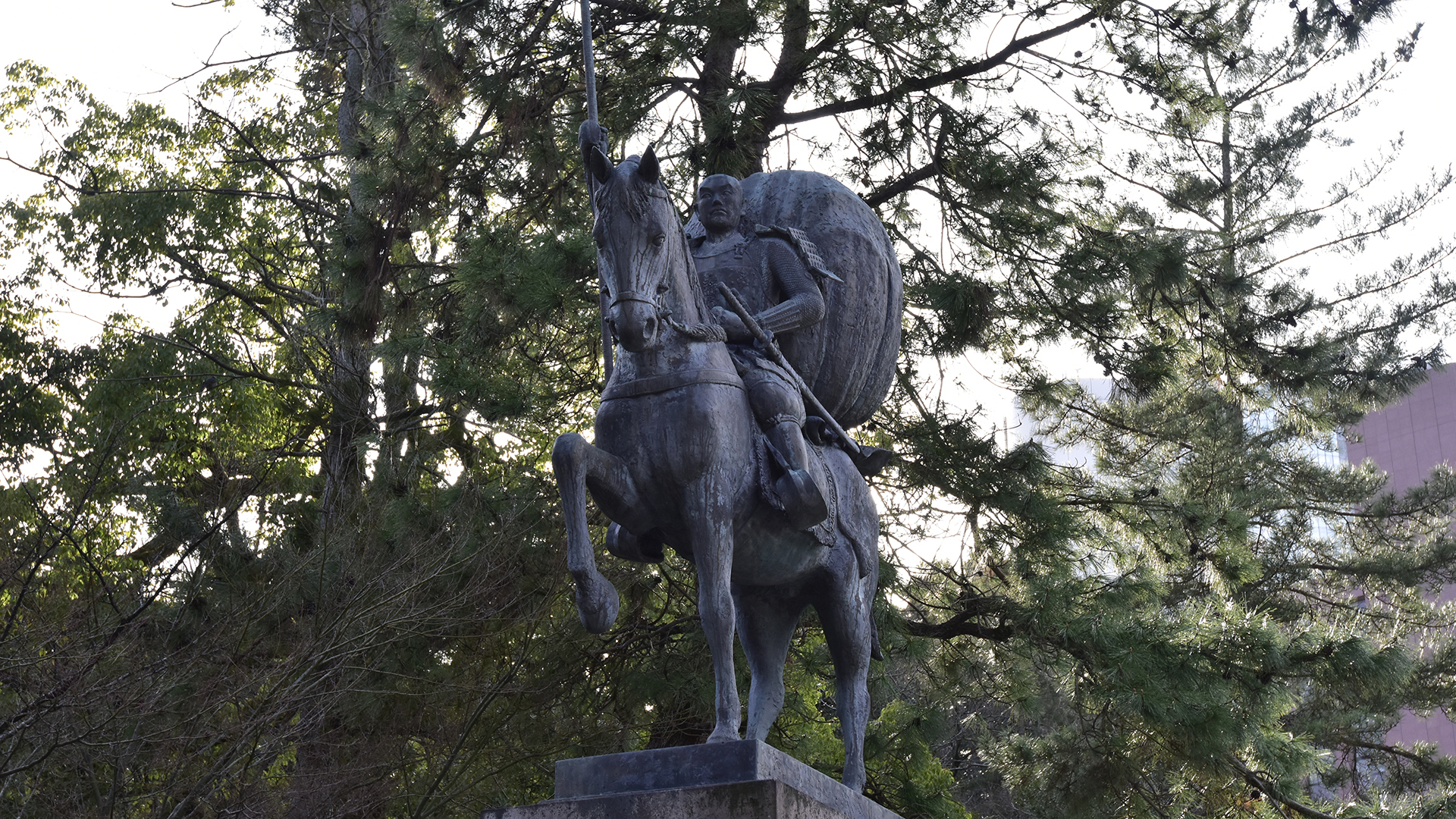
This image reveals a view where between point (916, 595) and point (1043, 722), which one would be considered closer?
point (916, 595)

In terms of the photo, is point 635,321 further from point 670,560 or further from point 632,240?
point 670,560

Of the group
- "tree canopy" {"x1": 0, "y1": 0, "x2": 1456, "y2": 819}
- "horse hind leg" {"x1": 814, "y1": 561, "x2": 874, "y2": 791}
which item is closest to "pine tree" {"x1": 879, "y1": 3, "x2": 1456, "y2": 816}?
"tree canopy" {"x1": 0, "y1": 0, "x2": 1456, "y2": 819}

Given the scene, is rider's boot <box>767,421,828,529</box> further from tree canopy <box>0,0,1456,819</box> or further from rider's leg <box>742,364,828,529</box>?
tree canopy <box>0,0,1456,819</box>

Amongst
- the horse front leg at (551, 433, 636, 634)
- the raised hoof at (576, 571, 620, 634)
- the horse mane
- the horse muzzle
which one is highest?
the horse mane

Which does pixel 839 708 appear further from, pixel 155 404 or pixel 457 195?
pixel 155 404

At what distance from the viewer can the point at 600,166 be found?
3.95 metres

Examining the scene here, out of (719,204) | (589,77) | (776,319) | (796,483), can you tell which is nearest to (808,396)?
(776,319)

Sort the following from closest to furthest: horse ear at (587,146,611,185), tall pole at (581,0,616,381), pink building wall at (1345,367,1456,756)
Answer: horse ear at (587,146,611,185)
tall pole at (581,0,616,381)
pink building wall at (1345,367,1456,756)

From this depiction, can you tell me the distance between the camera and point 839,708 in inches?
187

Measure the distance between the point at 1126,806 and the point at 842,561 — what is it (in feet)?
18.2

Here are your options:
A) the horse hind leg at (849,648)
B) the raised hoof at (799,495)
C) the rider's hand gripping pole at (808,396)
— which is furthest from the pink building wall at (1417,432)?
the raised hoof at (799,495)

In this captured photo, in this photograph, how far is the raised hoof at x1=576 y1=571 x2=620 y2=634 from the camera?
3967 mm

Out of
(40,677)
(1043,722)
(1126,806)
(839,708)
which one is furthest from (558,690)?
(1043,722)

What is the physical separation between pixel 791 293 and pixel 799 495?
2.86 ft
